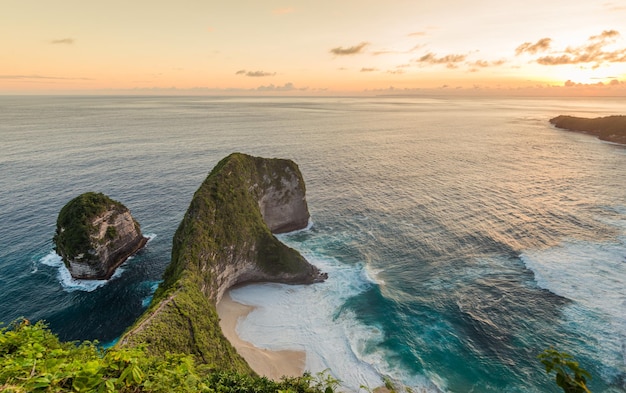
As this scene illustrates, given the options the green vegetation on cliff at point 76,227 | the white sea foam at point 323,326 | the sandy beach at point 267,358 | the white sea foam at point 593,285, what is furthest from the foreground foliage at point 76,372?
the green vegetation on cliff at point 76,227

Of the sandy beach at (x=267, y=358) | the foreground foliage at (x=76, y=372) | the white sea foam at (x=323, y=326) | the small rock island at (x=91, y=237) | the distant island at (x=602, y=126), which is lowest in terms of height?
the sandy beach at (x=267, y=358)

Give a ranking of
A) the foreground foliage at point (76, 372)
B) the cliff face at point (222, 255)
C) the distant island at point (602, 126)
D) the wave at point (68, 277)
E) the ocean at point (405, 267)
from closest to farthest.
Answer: the foreground foliage at point (76, 372)
the cliff face at point (222, 255)
the ocean at point (405, 267)
the wave at point (68, 277)
the distant island at point (602, 126)

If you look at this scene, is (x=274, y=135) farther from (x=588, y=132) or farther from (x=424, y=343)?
(x=588, y=132)

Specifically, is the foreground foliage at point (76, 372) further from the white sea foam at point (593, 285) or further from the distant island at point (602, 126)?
the distant island at point (602, 126)

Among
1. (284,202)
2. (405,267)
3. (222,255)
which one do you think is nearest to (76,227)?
(222,255)

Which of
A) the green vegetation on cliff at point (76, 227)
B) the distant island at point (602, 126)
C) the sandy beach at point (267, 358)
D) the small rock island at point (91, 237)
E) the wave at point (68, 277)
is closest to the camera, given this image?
the sandy beach at point (267, 358)

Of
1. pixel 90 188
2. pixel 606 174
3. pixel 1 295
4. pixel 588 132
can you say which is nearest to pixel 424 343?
pixel 1 295

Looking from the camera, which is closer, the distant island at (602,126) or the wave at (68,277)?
the wave at (68,277)

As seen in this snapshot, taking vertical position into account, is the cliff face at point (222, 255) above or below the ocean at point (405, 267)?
above
